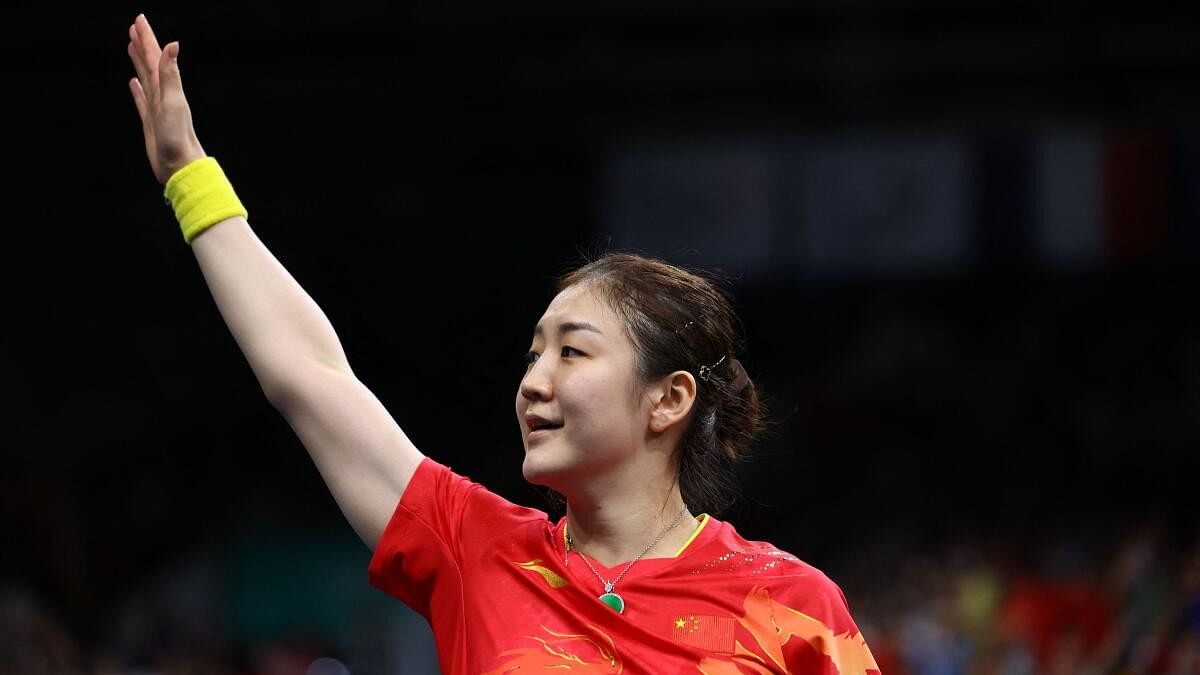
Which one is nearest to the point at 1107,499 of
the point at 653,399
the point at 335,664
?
the point at 335,664

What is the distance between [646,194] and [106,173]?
15.8 feet

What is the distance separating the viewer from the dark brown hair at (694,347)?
2.39 m

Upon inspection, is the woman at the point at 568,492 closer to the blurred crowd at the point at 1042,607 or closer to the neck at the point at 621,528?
the neck at the point at 621,528

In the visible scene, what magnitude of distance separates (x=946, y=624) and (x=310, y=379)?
470cm

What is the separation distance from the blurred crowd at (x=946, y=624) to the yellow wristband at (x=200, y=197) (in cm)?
341

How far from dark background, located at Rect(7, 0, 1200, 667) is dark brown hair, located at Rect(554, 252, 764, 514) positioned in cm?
459

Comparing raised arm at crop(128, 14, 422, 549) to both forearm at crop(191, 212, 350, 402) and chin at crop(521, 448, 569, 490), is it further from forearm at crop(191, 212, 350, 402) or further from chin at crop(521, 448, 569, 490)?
chin at crop(521, 448, 569, 490)

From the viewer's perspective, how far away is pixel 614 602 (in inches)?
89.3

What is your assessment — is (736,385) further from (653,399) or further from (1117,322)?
(1117,322)

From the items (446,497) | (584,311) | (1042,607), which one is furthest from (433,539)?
(1042,607)

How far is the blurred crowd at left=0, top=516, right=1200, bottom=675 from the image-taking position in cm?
559

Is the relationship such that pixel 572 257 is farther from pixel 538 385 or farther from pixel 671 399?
pixel 538 385

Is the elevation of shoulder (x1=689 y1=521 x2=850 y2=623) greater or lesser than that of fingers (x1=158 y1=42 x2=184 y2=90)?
lesser

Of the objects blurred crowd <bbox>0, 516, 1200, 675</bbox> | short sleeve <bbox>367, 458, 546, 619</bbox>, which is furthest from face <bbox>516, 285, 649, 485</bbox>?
blurred crowd <bbox>0, 516, 1200, 675</bbox>
